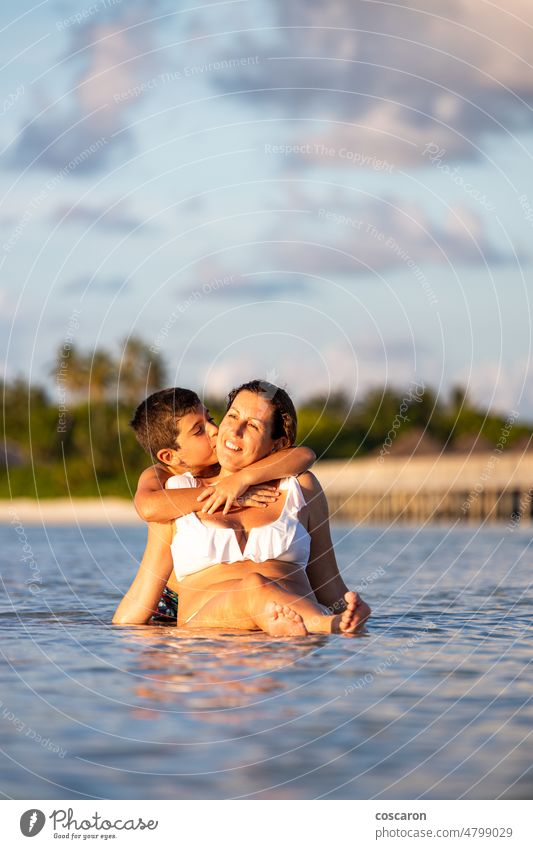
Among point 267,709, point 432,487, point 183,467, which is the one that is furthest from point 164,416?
point 432,487

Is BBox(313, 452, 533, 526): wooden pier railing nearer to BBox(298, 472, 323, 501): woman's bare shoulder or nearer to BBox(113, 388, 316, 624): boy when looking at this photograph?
BBox(113, 388, 316, 624): boy

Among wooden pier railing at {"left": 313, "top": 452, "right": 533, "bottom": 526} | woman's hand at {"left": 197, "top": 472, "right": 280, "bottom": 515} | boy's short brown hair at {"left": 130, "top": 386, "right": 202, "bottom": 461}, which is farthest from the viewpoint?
wooden pier railing at {"left": 313, "top": 452, "right": 533, "bottom": 526}

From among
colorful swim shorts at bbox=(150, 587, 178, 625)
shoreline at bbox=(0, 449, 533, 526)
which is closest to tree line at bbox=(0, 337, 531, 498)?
shoreline at bbox=(0, 449, 533, 526)

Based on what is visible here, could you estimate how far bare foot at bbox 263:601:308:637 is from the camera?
841cm

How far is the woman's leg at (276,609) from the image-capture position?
8383 mm

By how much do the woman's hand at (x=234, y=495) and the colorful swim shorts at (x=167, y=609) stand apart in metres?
1.26

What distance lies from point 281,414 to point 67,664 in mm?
2426

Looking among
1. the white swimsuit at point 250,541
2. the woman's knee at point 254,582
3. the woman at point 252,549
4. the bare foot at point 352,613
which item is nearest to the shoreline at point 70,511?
the woman at point 252,549

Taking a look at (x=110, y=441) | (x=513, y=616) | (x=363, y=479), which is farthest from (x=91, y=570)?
(x=110, y=441)

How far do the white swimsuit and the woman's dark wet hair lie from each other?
0.43 meters

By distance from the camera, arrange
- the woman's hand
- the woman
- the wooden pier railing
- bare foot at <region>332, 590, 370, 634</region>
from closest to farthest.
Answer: bare foot at <region>332, 590, 370, 634</region> < the woman < the woman's hand < the wooden pier railing

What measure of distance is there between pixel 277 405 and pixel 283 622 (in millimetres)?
1627

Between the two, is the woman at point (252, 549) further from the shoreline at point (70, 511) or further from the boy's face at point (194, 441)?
the shoreline at point (70, 511)
